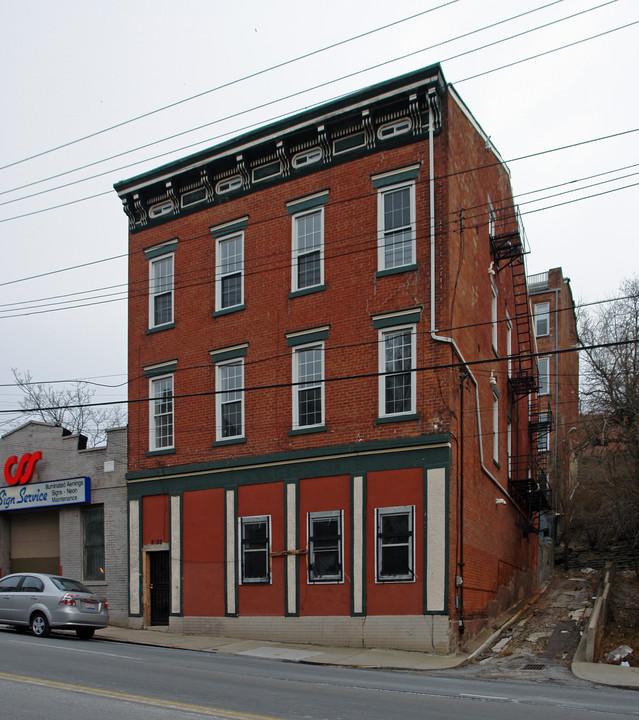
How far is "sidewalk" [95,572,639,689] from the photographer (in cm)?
1552

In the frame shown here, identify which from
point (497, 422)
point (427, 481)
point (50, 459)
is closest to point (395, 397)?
point (427, 481)

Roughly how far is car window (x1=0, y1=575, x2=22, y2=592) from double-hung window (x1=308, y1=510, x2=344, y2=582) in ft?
22.8

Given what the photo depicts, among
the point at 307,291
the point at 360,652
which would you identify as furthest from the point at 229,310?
→ the point at 360,652

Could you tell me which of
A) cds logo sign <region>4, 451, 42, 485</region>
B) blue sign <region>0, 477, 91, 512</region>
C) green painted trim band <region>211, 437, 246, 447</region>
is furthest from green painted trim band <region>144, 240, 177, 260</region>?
cds logo sign <region>4, 451, 42, 485</region>

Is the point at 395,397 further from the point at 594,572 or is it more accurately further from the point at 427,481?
the point at 594,572

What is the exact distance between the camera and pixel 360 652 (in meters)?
18.4

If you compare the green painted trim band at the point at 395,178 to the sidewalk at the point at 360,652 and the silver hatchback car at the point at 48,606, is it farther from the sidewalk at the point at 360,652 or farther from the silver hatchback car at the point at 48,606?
the silver hatchback car at the point at 48,606

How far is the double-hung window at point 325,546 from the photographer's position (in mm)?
20172

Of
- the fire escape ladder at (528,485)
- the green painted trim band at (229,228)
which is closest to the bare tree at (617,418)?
the fire escape ladder at (528,485)

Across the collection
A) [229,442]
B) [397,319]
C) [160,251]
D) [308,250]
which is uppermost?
[160,251]

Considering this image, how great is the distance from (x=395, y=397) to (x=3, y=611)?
10.5m

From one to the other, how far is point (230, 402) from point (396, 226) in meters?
6.70

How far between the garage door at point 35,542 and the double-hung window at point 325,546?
10.2 meters

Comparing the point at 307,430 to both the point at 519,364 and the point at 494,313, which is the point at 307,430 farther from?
the point at 519,364
